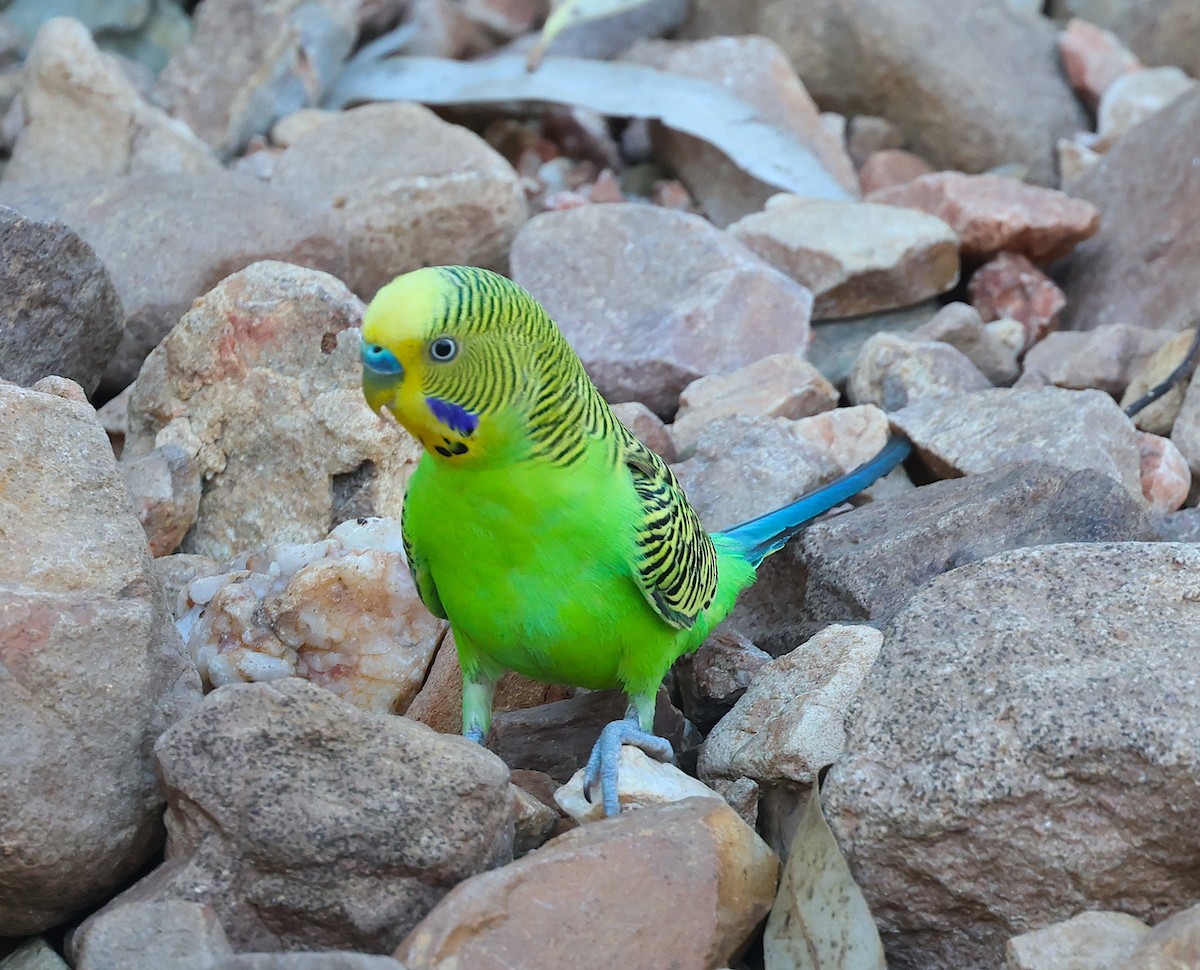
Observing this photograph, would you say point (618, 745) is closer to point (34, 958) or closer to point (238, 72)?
point (34, 958)

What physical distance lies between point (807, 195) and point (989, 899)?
433 cm

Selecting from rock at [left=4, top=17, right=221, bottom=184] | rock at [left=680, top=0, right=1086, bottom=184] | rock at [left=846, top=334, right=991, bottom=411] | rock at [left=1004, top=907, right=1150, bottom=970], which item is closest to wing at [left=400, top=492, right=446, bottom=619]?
rock at [left=1004, top=907, right=1150, bottom=970]

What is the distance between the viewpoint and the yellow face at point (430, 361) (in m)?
2.29

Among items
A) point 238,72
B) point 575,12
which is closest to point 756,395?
point 575,12

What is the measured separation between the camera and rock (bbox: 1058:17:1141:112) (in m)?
7.16

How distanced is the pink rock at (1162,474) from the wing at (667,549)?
171cm

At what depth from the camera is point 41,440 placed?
2.57m

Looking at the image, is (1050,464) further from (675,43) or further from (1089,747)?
(675,43)

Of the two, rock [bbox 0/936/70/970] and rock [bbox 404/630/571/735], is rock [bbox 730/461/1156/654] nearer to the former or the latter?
rock [bbox 404/630/571/735]

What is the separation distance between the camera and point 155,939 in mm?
1952

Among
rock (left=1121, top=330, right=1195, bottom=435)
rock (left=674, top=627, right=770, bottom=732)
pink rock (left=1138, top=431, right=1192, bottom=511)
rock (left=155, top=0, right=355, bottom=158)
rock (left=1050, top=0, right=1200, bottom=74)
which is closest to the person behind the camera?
rock (left=674, top=627, right=770, bottom=732)

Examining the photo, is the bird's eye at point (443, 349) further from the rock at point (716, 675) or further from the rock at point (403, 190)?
the rock at point (403, 190)

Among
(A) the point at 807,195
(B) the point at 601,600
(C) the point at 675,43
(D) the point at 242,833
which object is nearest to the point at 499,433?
(B) the point at 601,600

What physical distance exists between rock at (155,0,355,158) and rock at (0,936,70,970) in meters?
4.81
